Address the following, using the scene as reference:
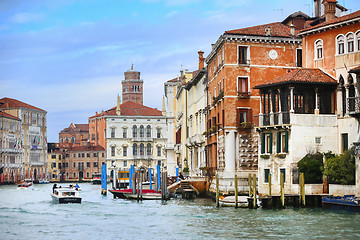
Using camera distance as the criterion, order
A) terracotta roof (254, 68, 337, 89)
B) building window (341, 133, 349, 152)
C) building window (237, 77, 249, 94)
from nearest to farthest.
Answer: building window (341, 133, 349, 152) < terracotta roof (254, 68, 337, 89) < building window (237, 77, 249, 94)

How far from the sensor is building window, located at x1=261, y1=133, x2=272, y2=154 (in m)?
35.9

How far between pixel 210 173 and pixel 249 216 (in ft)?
52.8

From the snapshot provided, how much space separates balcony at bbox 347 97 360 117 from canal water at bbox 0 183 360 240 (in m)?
4.97

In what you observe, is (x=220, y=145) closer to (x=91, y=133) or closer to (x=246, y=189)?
(x=246, y=189)

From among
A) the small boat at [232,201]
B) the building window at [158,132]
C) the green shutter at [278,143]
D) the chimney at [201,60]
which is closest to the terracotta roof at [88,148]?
the building window at [158,132]

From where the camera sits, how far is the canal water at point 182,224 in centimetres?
2500

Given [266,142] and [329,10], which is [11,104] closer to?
[329,10]

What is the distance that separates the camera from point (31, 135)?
11906cm

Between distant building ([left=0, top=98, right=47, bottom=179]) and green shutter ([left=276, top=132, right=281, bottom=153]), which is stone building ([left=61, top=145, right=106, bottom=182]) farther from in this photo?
green shutter ([left=276, top=132, right=281, bottom=153])

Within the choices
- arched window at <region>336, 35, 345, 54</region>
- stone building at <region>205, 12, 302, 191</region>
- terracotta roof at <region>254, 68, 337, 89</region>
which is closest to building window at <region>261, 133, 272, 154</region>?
terracotta roof at <region>254, 68, 337, 89</region>

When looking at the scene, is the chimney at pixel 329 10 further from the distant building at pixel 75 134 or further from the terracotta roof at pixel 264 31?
the distant building at pixel 75 134

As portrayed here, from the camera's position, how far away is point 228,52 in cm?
4075

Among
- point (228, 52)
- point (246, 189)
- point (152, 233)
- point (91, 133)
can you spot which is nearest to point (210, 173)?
point (246, 189)

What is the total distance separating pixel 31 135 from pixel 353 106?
3653 inches
